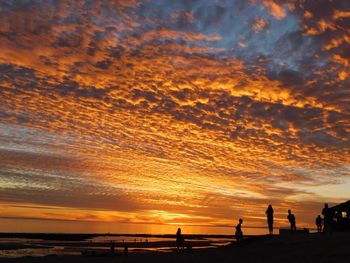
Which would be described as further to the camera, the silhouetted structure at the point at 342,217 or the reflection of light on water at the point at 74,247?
the reflection of light on water at the point at 74,247

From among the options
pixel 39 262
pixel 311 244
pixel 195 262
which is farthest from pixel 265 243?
pixel 39 262

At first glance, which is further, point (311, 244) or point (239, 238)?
point (239, 238)

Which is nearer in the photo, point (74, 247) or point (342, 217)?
point (342, 217)

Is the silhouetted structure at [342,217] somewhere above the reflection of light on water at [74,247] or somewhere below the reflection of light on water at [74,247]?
above

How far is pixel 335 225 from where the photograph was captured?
37000 mm

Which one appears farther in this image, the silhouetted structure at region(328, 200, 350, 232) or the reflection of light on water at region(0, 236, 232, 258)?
the reflection of light on water at region(0, 236, 232, 258)

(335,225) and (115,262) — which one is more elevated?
(335,225)

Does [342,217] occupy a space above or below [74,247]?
above

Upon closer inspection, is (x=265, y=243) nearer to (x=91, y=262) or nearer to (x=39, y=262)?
(x=91, y=262)

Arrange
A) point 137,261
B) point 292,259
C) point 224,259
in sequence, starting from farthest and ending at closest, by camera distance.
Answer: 1. point 137,261
2. point 224,259
3. point 292,259

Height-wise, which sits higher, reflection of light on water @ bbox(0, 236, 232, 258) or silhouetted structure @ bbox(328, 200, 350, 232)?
silhouetted structure @ bbox(328, 200, 350, 232)

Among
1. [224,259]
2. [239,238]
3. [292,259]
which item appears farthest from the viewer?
[239,238]

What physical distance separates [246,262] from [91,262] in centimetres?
1105

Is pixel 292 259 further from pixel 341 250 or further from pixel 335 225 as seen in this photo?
pixel 335 225
